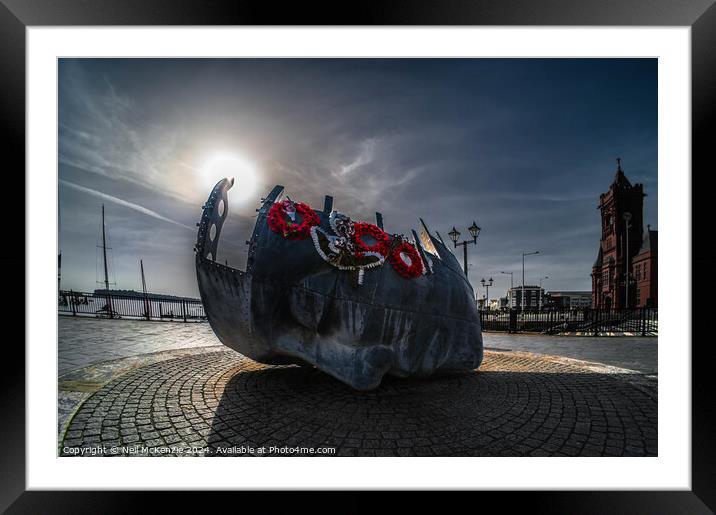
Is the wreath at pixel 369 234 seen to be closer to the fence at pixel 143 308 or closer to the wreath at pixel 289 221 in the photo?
the wreath at pixel 289 221

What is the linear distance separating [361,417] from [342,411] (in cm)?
30

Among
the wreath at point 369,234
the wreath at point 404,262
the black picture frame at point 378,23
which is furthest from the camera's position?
the wreath at point 404,262

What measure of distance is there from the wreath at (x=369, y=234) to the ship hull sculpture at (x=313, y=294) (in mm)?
19

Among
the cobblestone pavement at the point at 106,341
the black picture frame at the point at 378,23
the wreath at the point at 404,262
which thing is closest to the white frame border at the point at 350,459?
the black picture frame at the point at 378,23

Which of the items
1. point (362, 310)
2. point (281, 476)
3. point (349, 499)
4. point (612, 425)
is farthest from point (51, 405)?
point (612, 425)

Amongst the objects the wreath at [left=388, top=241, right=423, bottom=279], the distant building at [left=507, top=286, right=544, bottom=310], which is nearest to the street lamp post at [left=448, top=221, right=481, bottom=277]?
the wreath at [left=388, top=241, right=423, bottom=279]

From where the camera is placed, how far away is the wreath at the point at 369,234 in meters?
4.38

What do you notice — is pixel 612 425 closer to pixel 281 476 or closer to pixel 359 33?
pixel 281 476

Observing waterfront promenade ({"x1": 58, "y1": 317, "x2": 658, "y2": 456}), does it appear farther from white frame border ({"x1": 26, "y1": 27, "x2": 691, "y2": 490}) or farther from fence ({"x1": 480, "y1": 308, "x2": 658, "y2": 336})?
fence ({"x1": 480, "y1": 308, "x2": 658, "y2": 336})

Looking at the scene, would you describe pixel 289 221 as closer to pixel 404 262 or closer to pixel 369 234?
pixel 369 234

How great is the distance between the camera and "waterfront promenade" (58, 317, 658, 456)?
3203 mm

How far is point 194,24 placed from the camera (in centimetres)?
302

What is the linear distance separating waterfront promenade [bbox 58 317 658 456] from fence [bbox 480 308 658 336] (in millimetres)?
8279

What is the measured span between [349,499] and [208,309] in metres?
3.29
